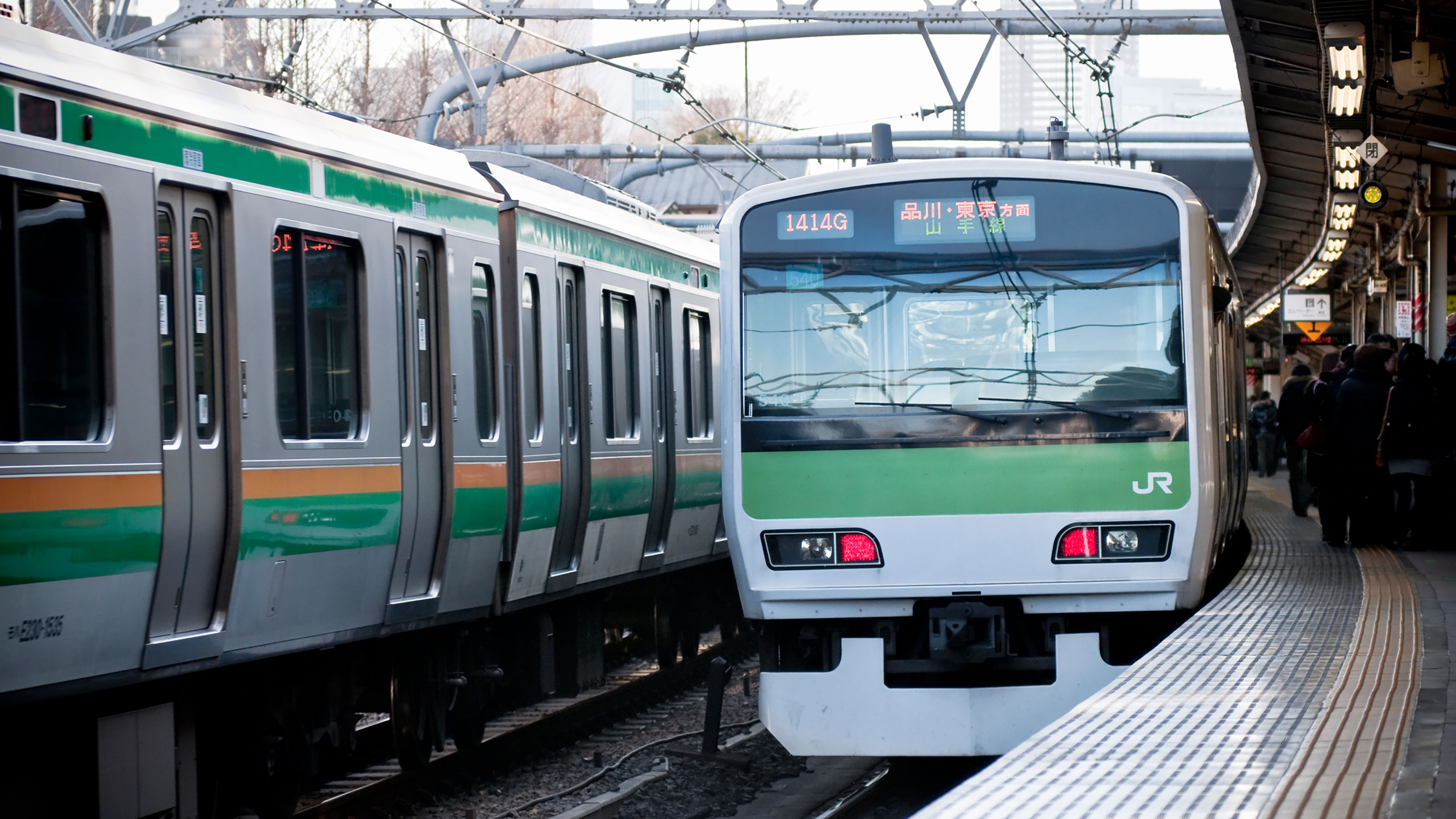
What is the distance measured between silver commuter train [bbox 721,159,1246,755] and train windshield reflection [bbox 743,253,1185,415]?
10 millimetres

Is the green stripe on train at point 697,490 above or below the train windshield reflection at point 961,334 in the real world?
below

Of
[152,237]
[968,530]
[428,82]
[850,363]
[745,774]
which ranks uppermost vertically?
[428,82]

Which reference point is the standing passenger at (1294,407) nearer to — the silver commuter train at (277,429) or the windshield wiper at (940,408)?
the silver commuter train at (277,429)

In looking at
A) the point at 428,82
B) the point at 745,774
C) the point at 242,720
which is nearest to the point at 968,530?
the point at 745,774

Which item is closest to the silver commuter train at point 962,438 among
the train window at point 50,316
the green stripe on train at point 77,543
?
the green stripe on train at point 77,543

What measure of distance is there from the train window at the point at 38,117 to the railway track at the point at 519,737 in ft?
10.9

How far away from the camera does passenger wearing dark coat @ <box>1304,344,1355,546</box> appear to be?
A: 12883mm

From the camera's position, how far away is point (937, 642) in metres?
7.57

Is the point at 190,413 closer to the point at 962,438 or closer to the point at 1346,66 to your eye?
the point at 962,438

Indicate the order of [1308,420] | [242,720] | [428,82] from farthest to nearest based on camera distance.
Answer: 1. [428,82]
2. [1308,420]
3. [242,720]

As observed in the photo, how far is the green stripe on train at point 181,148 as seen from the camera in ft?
19.1

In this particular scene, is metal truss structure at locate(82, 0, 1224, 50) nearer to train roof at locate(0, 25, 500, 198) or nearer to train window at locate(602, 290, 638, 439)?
train window at locate(602, 290, 638, 439)

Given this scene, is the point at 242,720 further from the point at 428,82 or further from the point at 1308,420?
the point at 428,82

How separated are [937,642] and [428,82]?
100 ft
